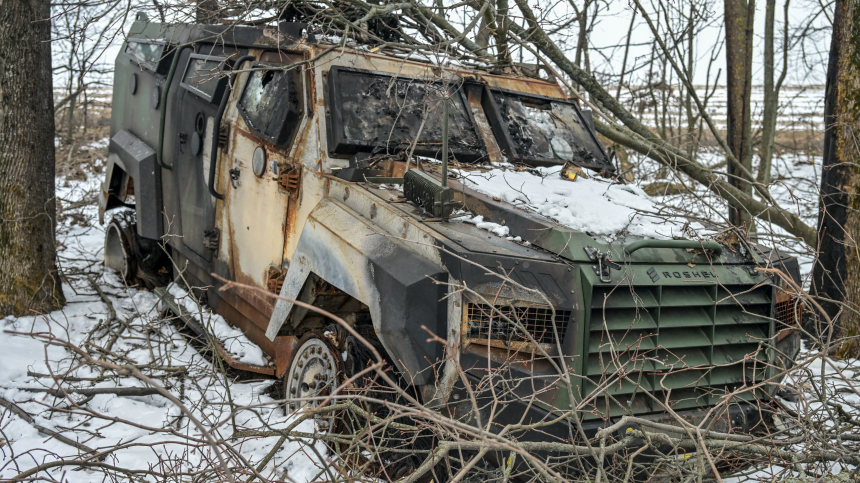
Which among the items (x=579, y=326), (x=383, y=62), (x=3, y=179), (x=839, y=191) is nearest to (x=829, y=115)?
(x=839, y=191)

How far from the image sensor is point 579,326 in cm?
318

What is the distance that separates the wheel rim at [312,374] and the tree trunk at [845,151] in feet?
13.9

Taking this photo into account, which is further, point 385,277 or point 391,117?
point 391,117

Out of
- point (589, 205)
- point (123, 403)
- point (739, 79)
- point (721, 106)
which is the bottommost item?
Result: point (123, 403)

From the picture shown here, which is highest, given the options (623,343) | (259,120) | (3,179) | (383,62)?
(383,62)

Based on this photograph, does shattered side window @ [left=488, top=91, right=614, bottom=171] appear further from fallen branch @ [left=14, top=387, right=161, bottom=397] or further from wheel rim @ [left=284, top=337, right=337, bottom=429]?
fallen branch @ [left=14, top=387, right=161, bottom=397]

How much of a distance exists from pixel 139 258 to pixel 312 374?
12.2ft

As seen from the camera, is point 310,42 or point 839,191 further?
point 839,191

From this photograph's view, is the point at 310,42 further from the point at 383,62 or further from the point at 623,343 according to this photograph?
the point at 623,343

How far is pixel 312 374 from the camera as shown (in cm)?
414

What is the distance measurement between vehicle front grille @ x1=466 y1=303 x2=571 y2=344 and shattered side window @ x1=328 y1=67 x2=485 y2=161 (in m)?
1.53

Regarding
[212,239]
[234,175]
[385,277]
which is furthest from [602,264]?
[212,239]

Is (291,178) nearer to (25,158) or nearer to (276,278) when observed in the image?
(276,278)

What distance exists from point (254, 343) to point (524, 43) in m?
3.14
